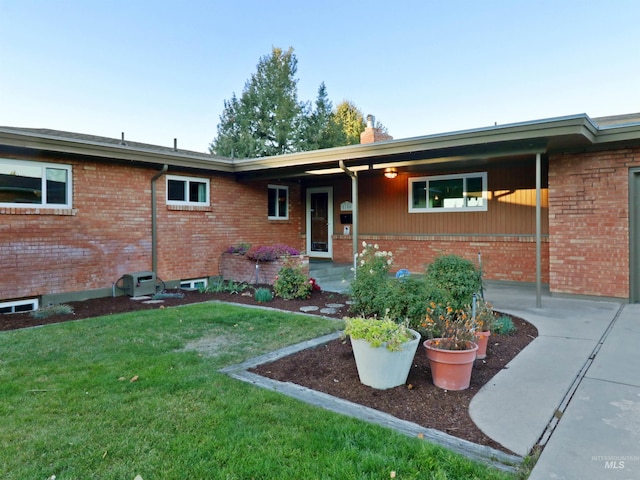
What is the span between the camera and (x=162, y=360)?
13.1ft

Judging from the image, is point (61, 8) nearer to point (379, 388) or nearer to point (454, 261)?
point (454, 261)

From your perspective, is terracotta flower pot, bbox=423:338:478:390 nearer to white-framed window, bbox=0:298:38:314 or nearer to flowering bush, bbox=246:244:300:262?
flowering bush, bbox=246:244:300:262

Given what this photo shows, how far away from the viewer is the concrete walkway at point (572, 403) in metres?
2.26

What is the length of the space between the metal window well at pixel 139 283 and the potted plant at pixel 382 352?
5.87 metres

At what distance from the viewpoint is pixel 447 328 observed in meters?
3.74

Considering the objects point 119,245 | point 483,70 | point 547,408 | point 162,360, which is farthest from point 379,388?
point 483,70

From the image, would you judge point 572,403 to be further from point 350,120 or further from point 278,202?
point 350,120

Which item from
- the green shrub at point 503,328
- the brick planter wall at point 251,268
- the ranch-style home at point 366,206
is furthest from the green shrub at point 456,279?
the brick planter wall at point 251,268

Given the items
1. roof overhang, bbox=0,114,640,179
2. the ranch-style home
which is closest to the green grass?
the ranch-style home

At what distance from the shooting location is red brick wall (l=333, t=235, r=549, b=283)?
8.81 meters

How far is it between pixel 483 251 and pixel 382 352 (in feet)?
22.8

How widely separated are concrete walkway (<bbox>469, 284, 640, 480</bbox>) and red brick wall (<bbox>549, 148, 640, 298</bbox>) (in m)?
2.06

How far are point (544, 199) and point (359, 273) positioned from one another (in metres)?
5.61

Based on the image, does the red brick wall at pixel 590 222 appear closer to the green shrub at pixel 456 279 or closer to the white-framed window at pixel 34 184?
the green shrub at pixel 456 279
